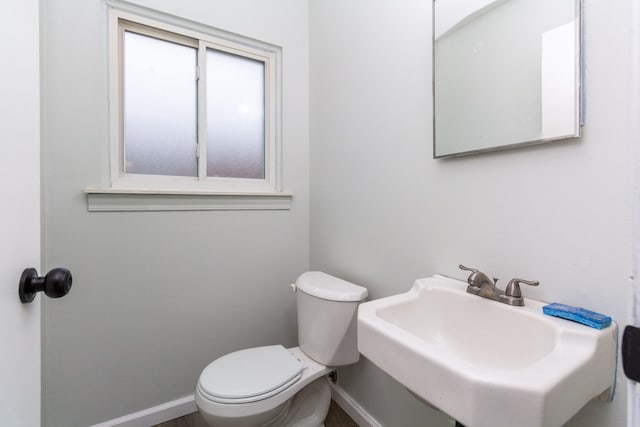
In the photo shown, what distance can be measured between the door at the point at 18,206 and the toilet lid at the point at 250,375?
59 cm

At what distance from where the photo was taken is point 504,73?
2.80 ft

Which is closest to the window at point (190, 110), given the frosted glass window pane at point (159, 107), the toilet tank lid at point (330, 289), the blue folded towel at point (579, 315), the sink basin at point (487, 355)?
the frosted glass window pane at point (159, 107)

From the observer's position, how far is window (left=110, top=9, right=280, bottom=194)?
4.57 ft

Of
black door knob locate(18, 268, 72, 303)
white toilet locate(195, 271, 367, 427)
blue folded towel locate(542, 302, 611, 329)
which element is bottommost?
white toilet locate(195, 271, 367, 427)

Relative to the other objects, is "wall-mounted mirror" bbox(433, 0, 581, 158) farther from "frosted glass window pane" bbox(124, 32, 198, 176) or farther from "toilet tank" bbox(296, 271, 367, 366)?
"frosted glass window pane" bbox(124, 32, 198, 176)

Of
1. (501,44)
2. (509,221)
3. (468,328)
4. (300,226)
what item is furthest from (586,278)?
(300,226)

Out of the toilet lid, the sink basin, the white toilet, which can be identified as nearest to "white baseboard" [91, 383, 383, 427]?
the white toilet

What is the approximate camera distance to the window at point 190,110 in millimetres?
1392

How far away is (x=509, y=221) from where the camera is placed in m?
0.85

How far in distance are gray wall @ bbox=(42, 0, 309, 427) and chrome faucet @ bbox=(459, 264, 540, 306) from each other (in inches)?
45.1

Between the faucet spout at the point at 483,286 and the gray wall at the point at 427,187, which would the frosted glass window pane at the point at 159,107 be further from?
the faucet spout at the point at 483,286

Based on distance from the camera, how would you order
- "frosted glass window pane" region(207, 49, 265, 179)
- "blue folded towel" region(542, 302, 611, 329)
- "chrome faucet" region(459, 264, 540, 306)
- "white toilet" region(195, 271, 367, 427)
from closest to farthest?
"blue folded towel" region(542, 302, 611, 329), "chrome faucet" region(459, 264, 540, 306), "white toilet" region(195, 271, 367, 427), "frosted glass window pane" region(207, 49, 265, 179)

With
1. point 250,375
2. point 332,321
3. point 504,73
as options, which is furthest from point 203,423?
point 504,73

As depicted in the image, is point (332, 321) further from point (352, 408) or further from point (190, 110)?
point (190, 110)
